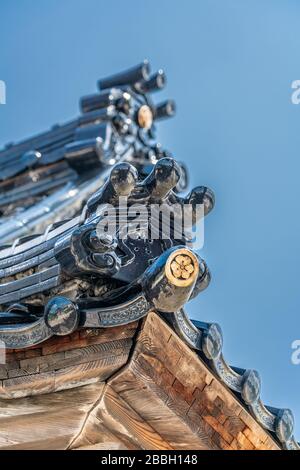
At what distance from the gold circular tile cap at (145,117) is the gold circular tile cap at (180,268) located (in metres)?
11.3

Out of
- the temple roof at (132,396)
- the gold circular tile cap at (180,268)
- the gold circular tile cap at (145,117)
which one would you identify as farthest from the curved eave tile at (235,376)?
the gold circular tile cap at (145,117)

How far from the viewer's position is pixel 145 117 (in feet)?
57.1

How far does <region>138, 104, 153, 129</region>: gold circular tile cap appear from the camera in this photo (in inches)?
680

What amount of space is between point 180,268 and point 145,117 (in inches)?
453

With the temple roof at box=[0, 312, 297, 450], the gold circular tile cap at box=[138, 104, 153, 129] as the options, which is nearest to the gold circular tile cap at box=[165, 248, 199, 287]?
the temple roof at box=[0, 312, 297, 450]

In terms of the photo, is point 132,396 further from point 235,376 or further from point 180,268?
point 180,268

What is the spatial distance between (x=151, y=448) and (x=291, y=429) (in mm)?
1114

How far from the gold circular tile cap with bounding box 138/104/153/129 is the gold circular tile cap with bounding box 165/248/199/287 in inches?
443

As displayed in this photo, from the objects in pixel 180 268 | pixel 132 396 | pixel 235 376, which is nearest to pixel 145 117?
pixel 235 376

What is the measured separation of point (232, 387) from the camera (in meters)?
6.97

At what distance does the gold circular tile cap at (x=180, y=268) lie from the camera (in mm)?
6141

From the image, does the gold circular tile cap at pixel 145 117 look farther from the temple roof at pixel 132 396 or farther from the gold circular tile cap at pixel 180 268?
the gold circular tile cap at pixel 180 268
